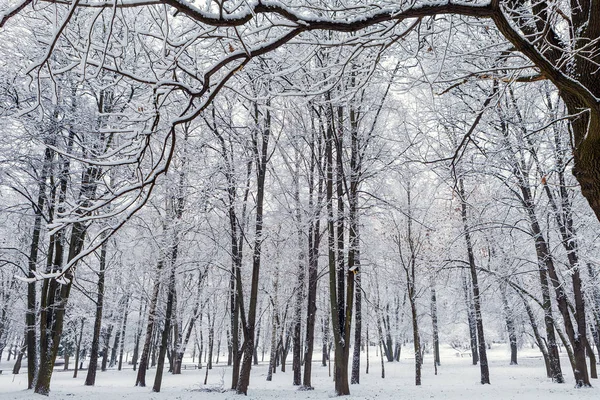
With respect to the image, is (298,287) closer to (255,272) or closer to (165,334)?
(165,334)

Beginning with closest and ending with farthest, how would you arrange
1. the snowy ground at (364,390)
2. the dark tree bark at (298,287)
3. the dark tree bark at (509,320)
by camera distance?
the snowy ground at (364,390) → the dark tree bark at (298,287) → the dark tree bark at (509,320)

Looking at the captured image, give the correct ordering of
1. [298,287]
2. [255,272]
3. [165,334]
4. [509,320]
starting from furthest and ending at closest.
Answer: [509,320] < [298,287] < [165,334] < [255,272]

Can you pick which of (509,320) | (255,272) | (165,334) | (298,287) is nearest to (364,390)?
(255,272)

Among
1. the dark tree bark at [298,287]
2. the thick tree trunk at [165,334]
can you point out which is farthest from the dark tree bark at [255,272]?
the thick tree trunk at [165,334]

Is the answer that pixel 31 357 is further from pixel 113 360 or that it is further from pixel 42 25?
pixel 113 360

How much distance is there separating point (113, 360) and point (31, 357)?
36177 millimetres

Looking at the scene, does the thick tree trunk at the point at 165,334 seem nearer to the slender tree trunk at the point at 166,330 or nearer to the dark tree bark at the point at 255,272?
the slender tree trunk at the point at 166,330

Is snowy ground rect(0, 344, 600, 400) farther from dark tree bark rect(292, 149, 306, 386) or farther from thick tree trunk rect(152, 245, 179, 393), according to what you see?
dark tree bark rect(292, 149, 306, 386)

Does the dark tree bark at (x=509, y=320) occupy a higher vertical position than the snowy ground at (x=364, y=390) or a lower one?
higher

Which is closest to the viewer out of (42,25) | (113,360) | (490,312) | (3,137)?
(42,25)

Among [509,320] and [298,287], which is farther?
[509,320]

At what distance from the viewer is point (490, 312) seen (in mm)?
25031

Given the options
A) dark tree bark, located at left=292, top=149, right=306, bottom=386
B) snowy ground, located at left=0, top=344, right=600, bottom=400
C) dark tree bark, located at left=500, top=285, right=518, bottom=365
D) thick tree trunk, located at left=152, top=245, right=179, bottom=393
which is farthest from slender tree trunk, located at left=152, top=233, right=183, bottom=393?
dark tree bark, located at left=500, top=285, right=518, bottom=365

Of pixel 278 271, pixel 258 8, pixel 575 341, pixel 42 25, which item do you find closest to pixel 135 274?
pixel 278 271
